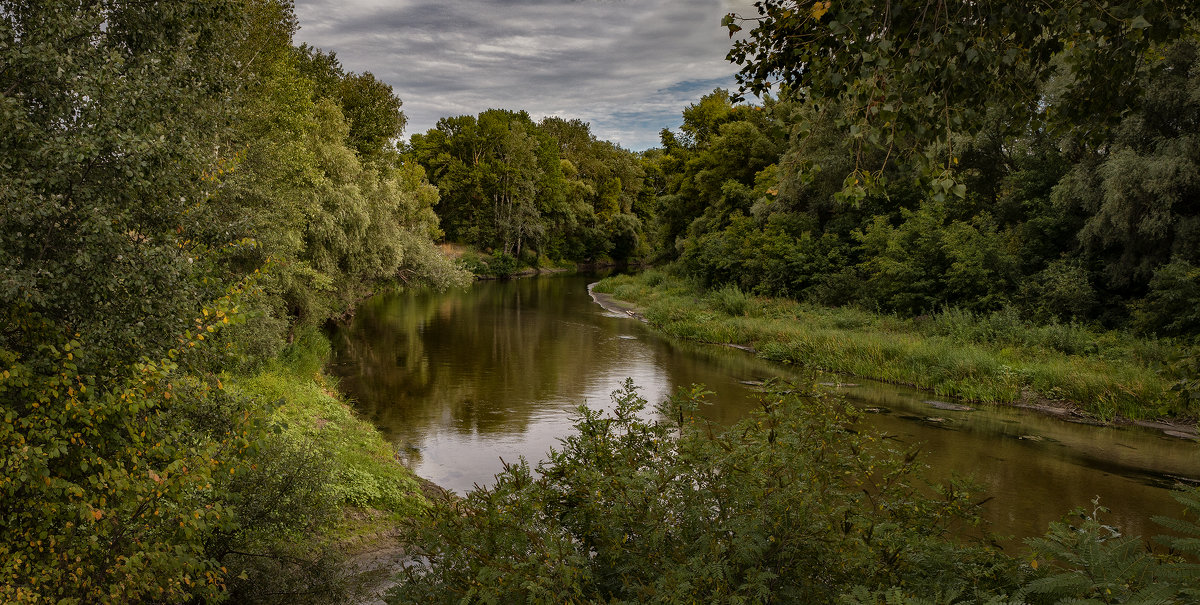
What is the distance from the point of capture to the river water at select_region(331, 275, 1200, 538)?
38.2ft

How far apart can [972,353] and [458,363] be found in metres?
14.9

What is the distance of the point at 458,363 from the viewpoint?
22141mm

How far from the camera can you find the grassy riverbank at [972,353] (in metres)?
15.8

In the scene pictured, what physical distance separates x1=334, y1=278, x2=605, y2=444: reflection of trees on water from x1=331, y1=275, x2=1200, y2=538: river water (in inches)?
2.2

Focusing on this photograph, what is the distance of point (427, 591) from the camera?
3.90 m

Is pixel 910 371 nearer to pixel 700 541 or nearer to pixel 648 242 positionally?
pixel 700 541

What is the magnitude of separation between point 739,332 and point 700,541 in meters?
22.8

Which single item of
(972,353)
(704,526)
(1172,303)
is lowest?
(972,353)

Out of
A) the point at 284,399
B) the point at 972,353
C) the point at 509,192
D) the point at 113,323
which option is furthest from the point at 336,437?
the point at 509,192

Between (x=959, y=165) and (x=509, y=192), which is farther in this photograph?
(x=509, y=192)

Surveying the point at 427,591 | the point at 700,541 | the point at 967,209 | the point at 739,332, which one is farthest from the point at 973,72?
the point at 967,209

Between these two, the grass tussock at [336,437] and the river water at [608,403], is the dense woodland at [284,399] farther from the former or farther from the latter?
the grass tussock at [336,437]

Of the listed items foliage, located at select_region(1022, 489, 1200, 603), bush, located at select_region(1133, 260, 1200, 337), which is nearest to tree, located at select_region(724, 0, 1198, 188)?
foliage, located at select_region(1022, 489, 1200, 603)

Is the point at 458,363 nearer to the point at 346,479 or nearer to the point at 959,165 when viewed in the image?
the point at 346,479
